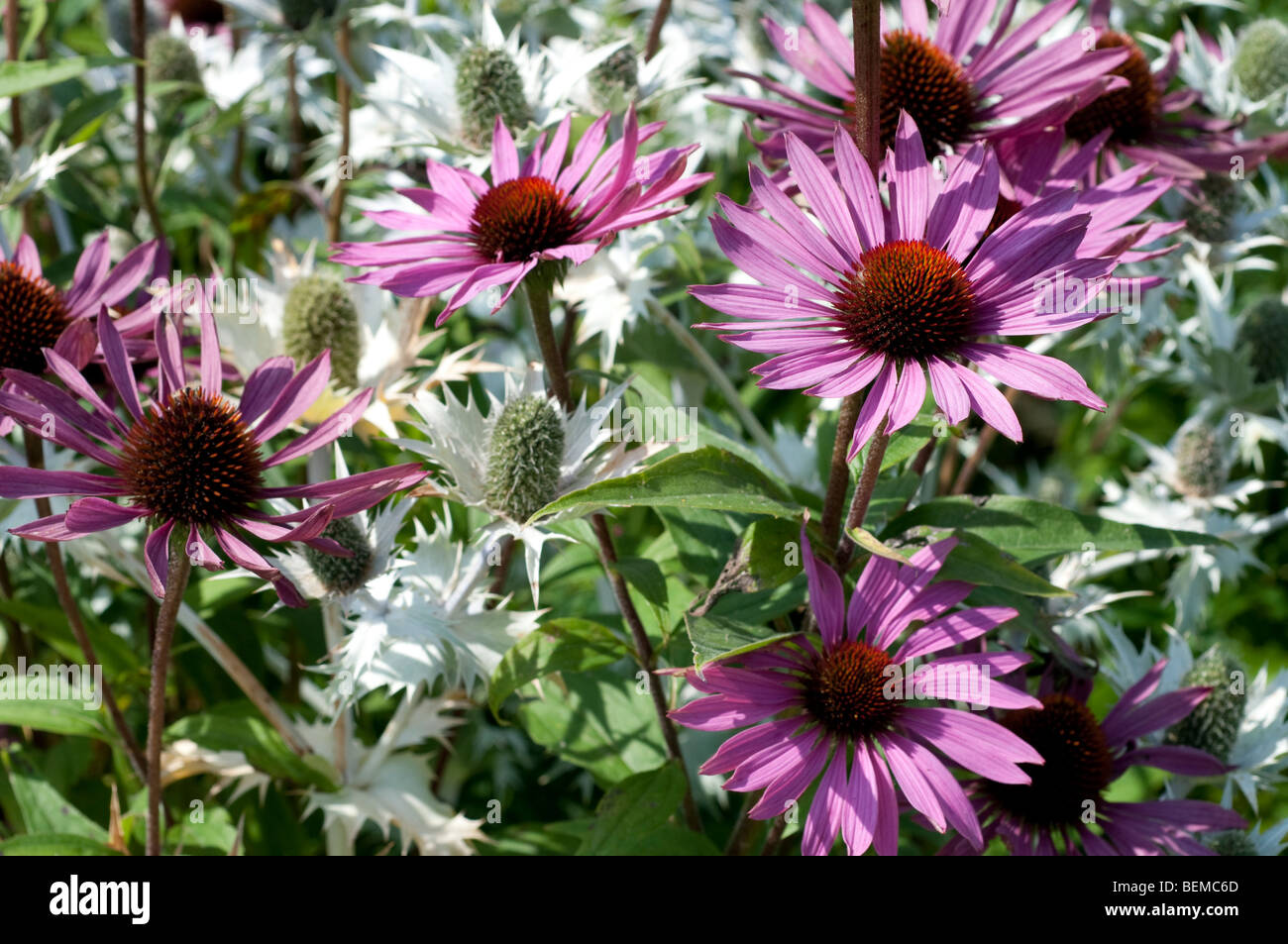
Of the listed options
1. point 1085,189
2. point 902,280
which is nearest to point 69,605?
point 902,280

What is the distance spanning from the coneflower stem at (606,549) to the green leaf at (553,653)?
27mm

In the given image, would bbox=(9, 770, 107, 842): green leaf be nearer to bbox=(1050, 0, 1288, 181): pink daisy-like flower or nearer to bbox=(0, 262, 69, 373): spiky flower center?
bbox=(0, 262, 69, 373): spiky flower center

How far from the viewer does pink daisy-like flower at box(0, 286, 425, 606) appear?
→ 103cm

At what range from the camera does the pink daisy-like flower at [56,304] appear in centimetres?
119

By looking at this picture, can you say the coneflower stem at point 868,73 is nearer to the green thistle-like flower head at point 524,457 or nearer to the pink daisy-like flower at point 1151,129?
the green thistle-like flower head at point 524,457

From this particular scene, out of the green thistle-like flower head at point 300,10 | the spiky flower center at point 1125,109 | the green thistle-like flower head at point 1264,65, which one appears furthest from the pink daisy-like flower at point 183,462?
the green thistle-like flower head at point 1264,65

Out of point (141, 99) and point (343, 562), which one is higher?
point (141, 99)

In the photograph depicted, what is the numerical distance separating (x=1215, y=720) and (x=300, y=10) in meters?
1.69

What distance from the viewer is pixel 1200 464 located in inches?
76.3

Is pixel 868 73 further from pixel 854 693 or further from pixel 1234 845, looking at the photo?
pixel 1234 845

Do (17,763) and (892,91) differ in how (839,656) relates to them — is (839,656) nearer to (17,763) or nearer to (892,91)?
(892,91)

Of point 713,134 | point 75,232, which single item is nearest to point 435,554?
point 75,232

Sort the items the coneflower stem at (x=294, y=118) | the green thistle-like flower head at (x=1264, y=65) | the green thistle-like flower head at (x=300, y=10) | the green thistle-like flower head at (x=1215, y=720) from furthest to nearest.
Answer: the coneflower stem at (x=294, y=118) < the green thistle-like flower head at (x=1264, y=65) < the green thistle-like flower head at (x=300, y=10) < the green thistle-like flower head at (x=1215, y=720)

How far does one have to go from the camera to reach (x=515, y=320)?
2076 mm
